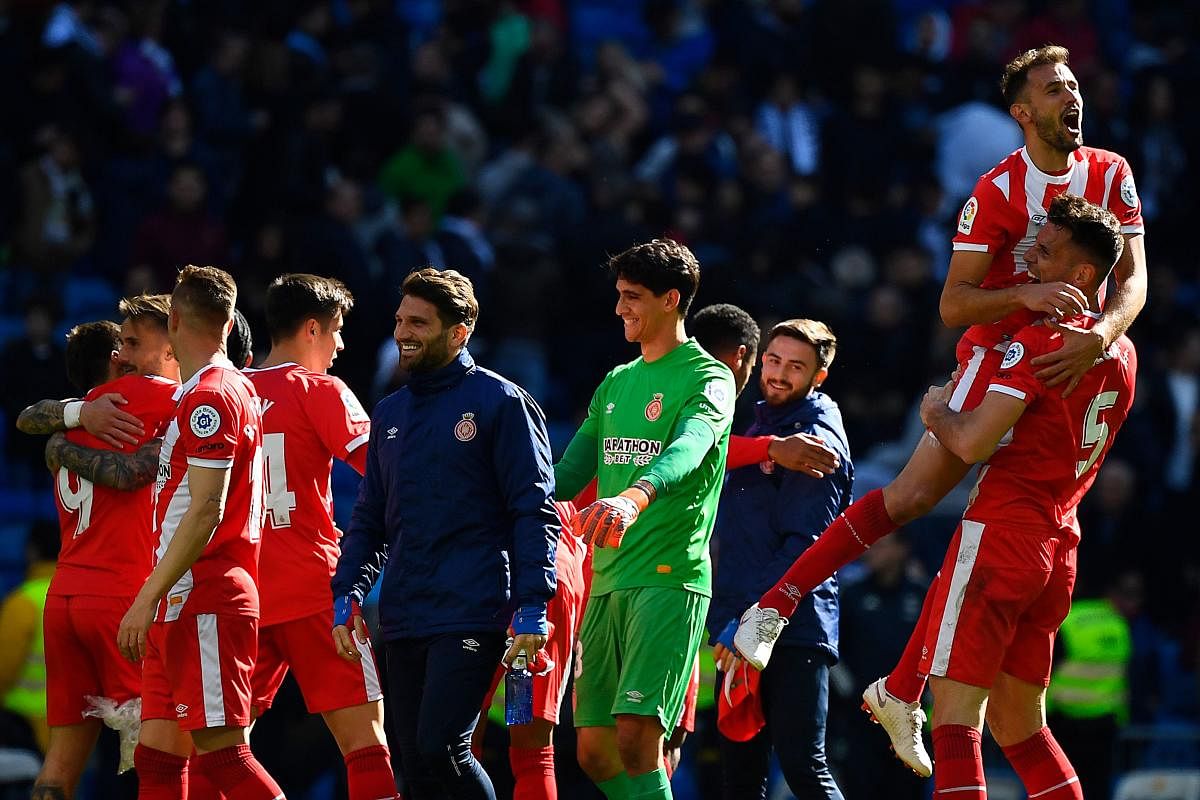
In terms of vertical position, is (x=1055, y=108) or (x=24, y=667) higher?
(x=1055, y=108)

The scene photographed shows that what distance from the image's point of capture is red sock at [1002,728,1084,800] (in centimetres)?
703

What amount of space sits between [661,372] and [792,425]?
0.82 metres

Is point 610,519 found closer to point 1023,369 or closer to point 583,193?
point 1023,369

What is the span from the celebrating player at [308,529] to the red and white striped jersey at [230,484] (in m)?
0.42

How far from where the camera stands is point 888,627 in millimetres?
11875

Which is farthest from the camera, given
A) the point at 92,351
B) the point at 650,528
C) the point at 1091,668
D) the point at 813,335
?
the point at 1091,668

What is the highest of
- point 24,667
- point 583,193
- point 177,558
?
point 583,193

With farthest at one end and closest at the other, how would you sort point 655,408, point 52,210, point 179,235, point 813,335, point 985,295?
point 52,210
point 179,235
point 813,335
point 655,408
point 985,295

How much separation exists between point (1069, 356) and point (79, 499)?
14.4ft

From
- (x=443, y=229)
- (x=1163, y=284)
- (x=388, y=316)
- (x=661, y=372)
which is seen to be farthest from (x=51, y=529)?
(x=1163, y=284)

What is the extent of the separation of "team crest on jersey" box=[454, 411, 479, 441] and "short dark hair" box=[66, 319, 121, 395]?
239cm

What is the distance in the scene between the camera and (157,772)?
7422 millimetres

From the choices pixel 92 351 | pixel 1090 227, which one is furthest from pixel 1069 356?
pixel 92 351

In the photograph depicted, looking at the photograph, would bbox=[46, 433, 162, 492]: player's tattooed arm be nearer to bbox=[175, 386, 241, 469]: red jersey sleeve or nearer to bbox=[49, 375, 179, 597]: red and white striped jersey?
bbox=[49, 375, 179, 597]: red and white striped jersey
